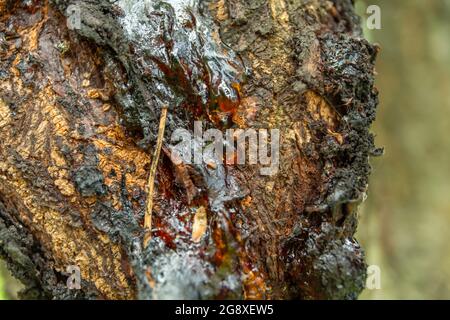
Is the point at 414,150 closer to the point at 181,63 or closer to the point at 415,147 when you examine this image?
the point at 415,147

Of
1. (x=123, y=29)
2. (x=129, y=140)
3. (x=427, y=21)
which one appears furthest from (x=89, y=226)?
(x=427, y=21)

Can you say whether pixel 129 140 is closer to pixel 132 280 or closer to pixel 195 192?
pixel 195 192

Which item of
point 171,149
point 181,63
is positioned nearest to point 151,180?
point 171,149

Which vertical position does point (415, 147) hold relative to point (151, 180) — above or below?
below

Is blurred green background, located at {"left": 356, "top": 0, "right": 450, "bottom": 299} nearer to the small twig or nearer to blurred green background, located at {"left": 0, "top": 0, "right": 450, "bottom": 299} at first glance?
blurred green background, located at {"left": 0, "top": 0, "right": 450, "bottom": 299}

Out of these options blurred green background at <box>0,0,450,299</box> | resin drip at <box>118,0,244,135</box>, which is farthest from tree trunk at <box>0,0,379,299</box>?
blurred green background at <box>0,0,450,299</box>
